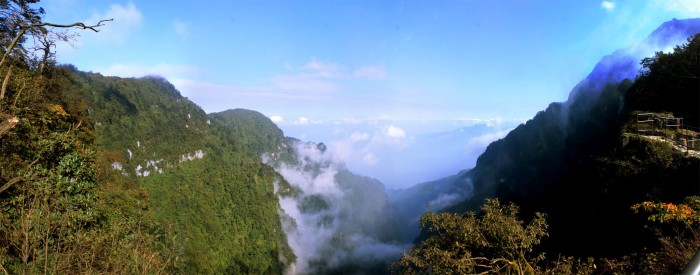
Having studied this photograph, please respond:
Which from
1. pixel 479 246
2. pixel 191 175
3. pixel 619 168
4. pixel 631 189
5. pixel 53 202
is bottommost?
pixel 191 175

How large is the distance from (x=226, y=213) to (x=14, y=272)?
98.4 meters

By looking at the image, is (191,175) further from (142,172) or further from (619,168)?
(619,168)

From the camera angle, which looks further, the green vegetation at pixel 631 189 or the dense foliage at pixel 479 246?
the green vegetation at pixel 631 189

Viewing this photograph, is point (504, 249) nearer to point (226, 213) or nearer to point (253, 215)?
point (226, 213)

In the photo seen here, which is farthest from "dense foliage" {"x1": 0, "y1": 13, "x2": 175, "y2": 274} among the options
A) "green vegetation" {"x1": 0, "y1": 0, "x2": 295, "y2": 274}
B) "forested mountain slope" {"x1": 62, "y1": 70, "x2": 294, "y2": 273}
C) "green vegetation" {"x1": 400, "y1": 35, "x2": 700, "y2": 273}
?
"forested mountain slope" {"x1": 62, "y1": 70, "x2": 294, "y2": 273}

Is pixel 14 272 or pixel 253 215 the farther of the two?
pixel 253 215

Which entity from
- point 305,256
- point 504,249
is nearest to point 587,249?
point 504,249

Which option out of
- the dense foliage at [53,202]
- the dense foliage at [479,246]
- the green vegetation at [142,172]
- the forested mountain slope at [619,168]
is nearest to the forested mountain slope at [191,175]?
the green vegetation at [142,172]

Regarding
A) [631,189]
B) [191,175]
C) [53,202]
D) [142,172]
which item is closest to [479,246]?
[53,202]

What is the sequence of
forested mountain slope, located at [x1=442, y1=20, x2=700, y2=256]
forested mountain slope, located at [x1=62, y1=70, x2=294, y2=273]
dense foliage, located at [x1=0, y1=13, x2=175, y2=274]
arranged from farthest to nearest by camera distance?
forested mountain slope, located at [x1=62, y1=70, x2=294, y2=273] < forested mountain slope, located at [x1=442, y1=20, x2=700, y2=256] < dense foliage, located at [x1=0, y1=13, x2=175, y2=274]

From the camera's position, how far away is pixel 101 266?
8414 millimetres

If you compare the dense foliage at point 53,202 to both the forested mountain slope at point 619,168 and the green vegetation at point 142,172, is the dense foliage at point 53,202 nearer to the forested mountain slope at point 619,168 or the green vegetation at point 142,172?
the green vegetation at point 142,172

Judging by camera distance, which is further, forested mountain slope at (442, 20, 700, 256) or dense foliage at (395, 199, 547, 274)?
forested mountain slope at (442, 20, 700, 256)

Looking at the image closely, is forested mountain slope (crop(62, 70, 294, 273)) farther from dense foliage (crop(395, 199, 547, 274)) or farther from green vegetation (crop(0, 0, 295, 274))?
dense foliage (crop(395, 199, 547, 274))
